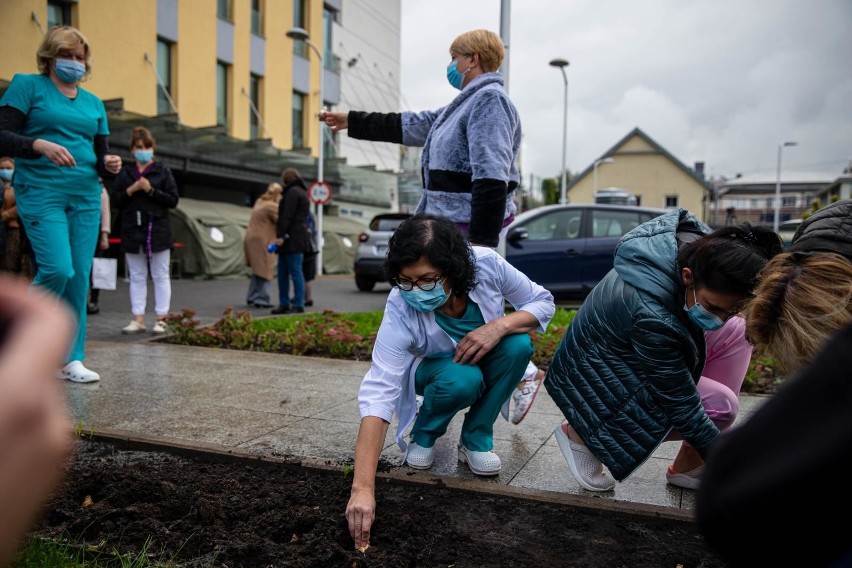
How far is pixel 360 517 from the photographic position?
235 centimetres

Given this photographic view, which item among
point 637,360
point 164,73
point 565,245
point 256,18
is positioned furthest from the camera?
point 256,18

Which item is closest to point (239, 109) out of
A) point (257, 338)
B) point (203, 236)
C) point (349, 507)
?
point (203, 236)

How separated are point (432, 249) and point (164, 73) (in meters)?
20.6

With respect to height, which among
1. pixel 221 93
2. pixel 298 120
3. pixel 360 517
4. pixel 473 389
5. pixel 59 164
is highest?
pixel 221 93

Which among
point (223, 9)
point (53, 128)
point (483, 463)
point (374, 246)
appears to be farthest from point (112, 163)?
point (223, 9)

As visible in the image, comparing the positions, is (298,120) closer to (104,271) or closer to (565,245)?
(565,245)

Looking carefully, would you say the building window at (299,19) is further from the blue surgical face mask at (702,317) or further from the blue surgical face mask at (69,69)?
the blue surgical face mask at (702,317)

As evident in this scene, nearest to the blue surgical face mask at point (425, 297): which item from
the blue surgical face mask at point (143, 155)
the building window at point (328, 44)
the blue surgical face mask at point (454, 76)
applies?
the blue surgical face mask at point (454, 76)

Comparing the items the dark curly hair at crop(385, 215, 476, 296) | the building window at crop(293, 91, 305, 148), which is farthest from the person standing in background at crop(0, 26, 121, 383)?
the building window at crop(293, 91, 305, 148)

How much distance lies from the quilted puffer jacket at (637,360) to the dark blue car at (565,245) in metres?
7.33

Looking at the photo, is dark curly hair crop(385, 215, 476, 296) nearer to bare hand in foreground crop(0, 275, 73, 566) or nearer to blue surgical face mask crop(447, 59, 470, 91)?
blue surgical face mask crop(447, 59, 470, 91)

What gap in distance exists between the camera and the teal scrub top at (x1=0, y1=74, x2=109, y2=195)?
14.5 ft

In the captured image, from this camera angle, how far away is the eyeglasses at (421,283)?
2855 mm

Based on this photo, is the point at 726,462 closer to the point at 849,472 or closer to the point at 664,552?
the point at 849,472
